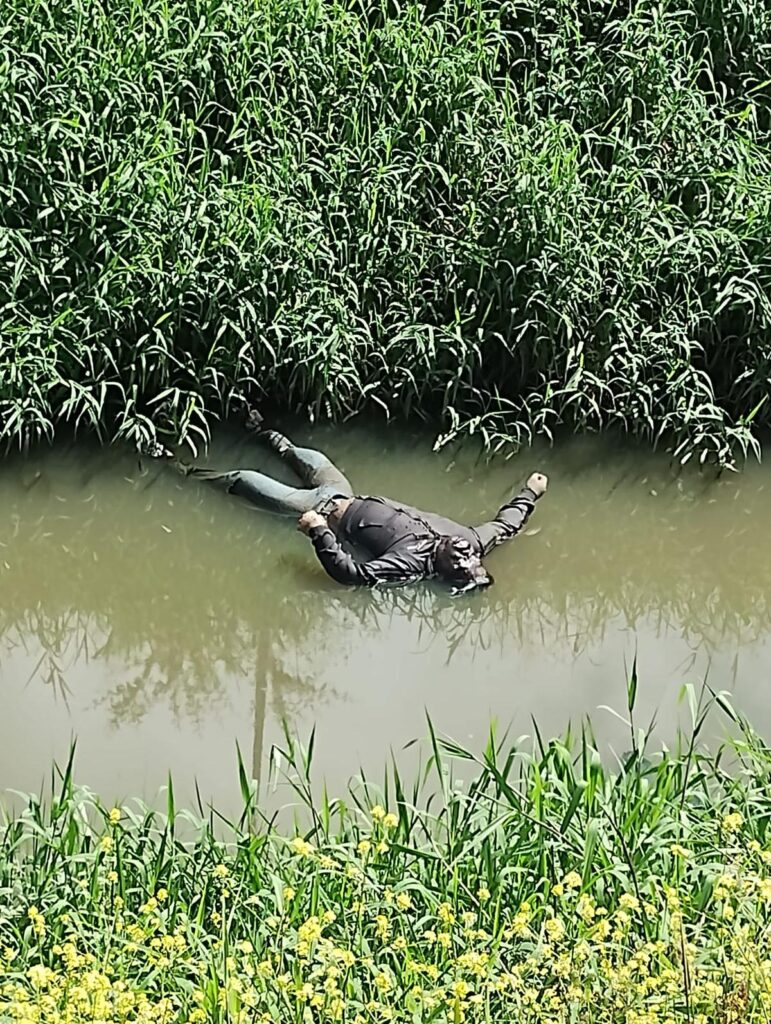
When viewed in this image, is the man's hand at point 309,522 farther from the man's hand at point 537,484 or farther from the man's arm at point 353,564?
the man's hand at point 537,484

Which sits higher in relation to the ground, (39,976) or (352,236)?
(352,236)

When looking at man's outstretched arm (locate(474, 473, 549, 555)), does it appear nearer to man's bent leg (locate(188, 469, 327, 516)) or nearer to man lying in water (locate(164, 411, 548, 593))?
man lying in water (locate(164, 411, 548, 593))

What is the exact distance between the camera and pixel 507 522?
5387mm

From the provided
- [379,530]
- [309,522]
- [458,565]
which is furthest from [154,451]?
[458,565]

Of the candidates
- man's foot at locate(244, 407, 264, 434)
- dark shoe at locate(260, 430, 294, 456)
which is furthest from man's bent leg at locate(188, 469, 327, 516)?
man's foot at locate(244, 407, 264, 434)

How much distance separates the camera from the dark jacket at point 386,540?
5.07m

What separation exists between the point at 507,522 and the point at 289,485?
915mm

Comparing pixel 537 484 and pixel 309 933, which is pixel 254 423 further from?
pixel 309 933

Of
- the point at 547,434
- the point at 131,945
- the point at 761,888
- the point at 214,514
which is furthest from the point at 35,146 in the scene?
the point at 761,888

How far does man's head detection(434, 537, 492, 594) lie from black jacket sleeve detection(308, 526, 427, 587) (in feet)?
0.24

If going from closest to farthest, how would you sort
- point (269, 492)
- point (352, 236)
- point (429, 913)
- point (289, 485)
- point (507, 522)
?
point (429, 913) < point (507, 522) < point (269, 492) < point (289, 485) < point (352, 236)

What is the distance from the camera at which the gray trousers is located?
17.8 ft

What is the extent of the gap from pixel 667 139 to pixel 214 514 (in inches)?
111

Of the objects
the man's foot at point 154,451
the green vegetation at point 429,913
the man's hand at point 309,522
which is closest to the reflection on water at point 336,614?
the man's foot at point 154,451
